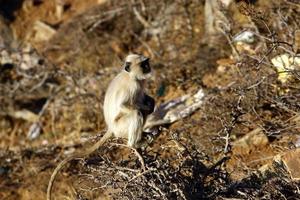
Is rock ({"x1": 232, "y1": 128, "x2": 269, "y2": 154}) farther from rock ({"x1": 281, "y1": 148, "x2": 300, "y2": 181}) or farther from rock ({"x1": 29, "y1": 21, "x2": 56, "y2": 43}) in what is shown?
rock ({"x1": 29, "y1": 21, "x2": 56, "y2": 43})

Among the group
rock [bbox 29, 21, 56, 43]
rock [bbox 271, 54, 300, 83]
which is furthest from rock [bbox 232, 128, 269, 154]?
rock [bbox 29, 21, 56, 43]

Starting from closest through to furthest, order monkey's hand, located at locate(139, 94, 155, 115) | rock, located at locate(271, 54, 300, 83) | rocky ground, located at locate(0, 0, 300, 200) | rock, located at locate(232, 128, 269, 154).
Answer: rocky ground, located at locate(0, 0, 300, 200), monkey's hand, located at locate(139, 94, 155, 115), rock, located at locate(271, 54, 300, 83), rock, located at locate(232, 128, 269, 154)

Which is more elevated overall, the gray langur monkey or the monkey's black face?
the monkey's black face

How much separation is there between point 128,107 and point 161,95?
3.57 m

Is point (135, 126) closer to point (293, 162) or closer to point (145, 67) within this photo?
point (145, 67)

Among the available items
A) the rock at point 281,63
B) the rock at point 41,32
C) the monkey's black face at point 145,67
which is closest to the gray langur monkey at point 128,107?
the monkey's black face at point 145,67

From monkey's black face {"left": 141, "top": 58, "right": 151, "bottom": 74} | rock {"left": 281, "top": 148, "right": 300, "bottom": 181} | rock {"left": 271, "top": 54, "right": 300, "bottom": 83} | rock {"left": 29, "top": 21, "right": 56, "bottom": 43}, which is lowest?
rock {"left": 281, "top": 148, "right": 300, "bottom": 181}

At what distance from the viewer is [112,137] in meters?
6.42

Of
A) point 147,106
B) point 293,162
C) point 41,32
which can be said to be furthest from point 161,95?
point 293,162

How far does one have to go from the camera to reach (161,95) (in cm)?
992

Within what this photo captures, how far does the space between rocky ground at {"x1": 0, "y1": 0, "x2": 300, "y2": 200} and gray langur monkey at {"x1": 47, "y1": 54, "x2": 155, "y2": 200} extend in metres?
0.12

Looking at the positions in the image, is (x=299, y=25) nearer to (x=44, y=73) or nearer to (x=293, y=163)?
(x=293, y=163)

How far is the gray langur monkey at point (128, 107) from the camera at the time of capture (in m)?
6.29

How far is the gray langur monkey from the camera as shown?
6.29 metres
